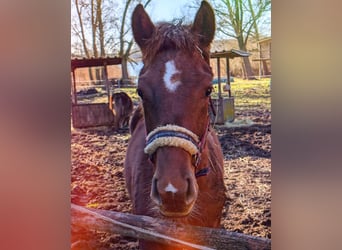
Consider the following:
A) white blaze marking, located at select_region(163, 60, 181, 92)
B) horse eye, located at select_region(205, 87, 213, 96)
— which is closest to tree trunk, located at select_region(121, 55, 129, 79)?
white blaze marking, located at select_region(163, 60, 181, 92)

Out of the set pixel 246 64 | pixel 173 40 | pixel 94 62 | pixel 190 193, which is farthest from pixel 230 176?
pixel 94 62

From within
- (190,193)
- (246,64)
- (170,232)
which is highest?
(246,64)

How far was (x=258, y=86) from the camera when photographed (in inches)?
55.5

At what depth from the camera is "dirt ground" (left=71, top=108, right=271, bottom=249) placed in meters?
1.41

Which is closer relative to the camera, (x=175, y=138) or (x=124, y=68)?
(x=175, y=138)

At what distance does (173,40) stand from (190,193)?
0.48 metres

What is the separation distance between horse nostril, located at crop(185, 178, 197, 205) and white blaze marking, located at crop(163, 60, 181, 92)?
0.29 meters

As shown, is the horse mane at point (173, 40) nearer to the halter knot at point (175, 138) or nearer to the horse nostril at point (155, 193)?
the halter knot at point (175, 138)

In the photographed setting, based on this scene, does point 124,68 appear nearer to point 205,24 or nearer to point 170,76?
point 170,76

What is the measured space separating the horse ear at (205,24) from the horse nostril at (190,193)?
43cm

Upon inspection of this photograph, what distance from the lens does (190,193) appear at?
1.40 metres
